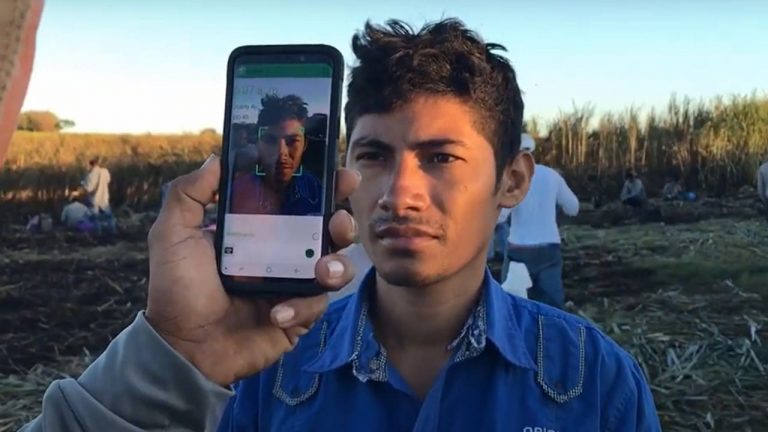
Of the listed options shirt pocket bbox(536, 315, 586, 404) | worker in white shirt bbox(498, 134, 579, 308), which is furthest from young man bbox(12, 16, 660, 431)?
worker in white shirt bbox(498, 134, 579, 308)

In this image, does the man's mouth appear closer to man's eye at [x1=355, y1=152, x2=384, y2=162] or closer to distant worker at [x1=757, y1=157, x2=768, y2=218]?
man's eye at [x1=355, y1=152, x2=384, y2=162]

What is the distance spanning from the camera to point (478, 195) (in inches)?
79.3

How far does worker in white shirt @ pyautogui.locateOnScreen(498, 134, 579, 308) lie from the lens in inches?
254

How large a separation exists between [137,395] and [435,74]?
1068mm

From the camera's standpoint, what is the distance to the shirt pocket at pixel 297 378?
6.09 feet

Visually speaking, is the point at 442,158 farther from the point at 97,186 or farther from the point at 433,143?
the point at 97,186

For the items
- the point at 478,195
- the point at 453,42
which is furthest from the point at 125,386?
the point at 453,42

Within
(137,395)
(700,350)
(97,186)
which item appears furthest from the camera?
(97,186)

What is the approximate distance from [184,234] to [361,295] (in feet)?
2.09

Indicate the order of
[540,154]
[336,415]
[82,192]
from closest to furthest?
1. [336,415]
2. [540,154]
3. [82,192]

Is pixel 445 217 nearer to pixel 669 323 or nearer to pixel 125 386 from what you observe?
pixel 125 386

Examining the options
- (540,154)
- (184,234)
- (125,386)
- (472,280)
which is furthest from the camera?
(540,154)

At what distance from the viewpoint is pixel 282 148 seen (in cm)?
155

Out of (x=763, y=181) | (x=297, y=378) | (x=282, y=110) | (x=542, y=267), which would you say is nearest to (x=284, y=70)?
(x=282, y=110)
